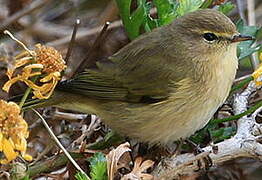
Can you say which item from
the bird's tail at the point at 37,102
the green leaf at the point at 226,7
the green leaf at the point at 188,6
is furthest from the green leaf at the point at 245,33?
the bird's tail at the point at 37,102

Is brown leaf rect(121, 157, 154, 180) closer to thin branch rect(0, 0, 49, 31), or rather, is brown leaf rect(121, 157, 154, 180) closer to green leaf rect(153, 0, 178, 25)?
green leaf rect(153, 0, 178, 25)

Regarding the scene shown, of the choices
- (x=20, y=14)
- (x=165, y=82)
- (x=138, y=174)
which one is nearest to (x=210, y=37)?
(x=165, y=82)

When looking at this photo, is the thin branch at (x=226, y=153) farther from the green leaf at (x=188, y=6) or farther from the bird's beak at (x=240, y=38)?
the green leaf at (x=188, y=6)

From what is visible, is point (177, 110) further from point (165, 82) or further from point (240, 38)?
point (240, 38)

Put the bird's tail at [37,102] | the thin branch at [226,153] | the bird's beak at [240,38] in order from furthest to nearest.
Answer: the bird's beak at [240,38] < the bird's tail at [37,102] < the thin branch at [226,153]

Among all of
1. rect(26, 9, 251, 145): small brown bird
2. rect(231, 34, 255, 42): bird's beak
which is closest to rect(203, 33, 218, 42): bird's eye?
rect(26, 9, 251, 145): small brown bird

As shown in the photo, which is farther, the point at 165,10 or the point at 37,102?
the point at 165,10
